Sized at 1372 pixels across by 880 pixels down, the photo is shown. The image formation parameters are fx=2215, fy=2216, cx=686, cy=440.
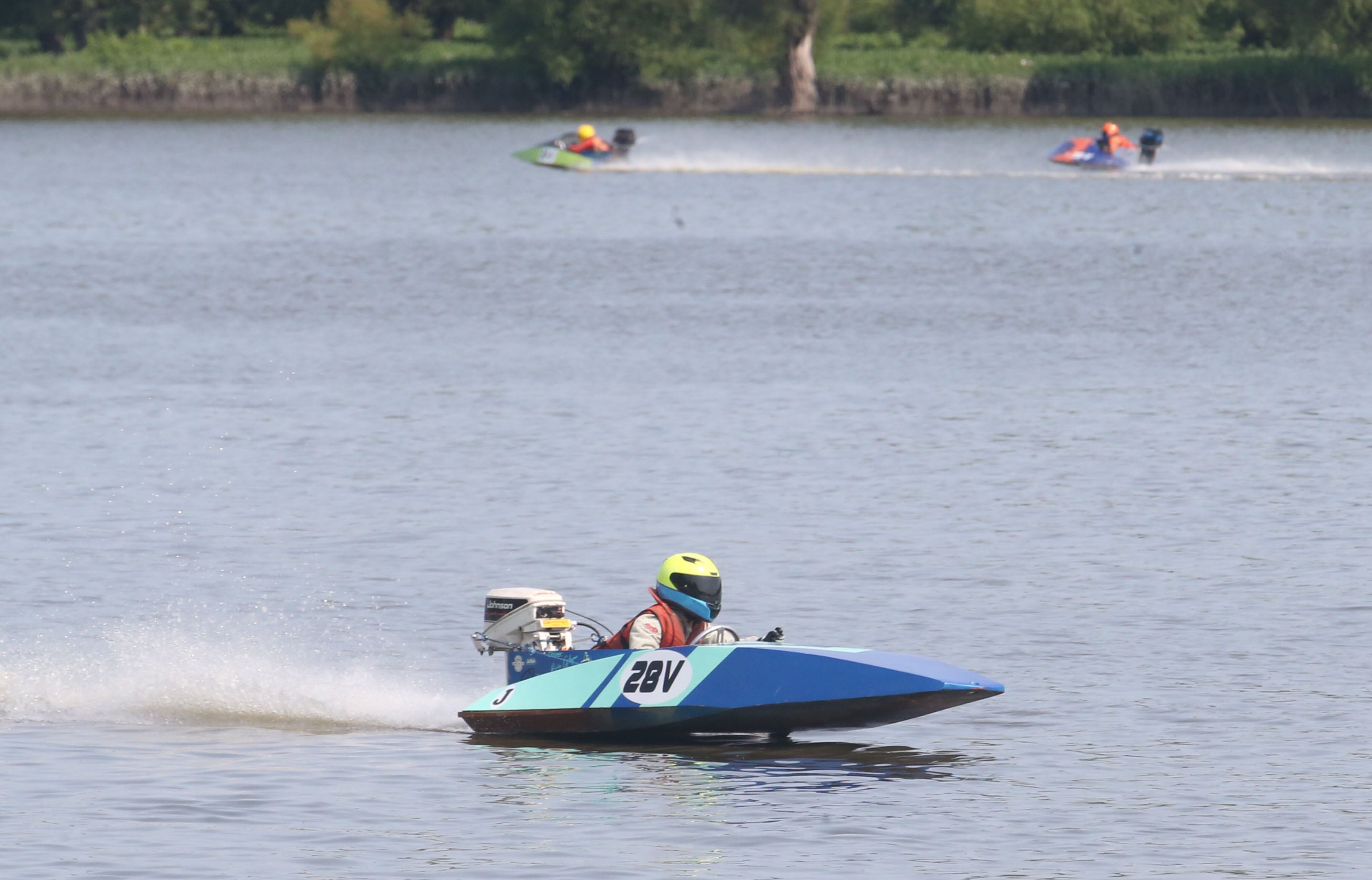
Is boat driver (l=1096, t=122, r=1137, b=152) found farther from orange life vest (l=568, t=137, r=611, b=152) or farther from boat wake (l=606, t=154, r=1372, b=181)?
orange life vest (l=568, t=137, r=611, b=152)

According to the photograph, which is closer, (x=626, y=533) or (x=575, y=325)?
(x=626, y=533)

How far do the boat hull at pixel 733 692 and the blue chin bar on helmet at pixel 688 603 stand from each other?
0.28m

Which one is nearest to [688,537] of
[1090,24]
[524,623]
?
[524,623]

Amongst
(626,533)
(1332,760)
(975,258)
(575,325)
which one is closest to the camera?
(1332,760)

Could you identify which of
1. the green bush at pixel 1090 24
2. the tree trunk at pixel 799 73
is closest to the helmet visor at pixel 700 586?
the tree trunk at pixel 799 73

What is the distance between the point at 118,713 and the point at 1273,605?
9754mm

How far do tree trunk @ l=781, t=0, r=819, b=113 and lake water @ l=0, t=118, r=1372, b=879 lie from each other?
47.7 m

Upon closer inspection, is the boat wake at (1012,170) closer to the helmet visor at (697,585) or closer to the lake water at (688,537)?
the lake water at (688,537)

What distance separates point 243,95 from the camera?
104625mm

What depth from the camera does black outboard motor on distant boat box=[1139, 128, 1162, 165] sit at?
66.7m

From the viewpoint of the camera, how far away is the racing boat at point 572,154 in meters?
69.8

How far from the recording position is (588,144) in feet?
235

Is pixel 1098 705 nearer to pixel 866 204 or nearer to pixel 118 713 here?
pixel 118 713

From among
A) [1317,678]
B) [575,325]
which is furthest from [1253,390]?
[1317,678]
